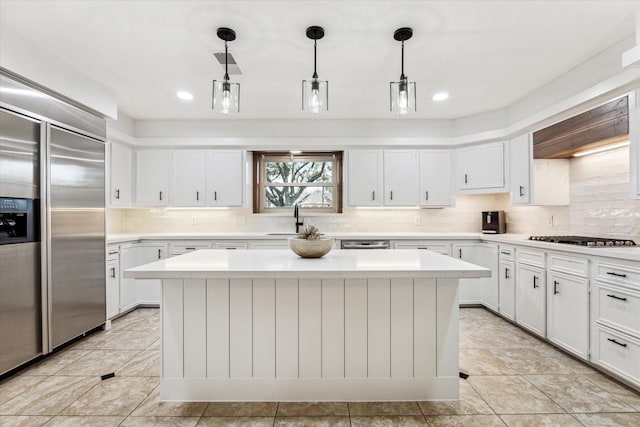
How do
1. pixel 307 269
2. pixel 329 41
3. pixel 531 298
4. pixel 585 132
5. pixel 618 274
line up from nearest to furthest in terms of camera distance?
pixel 307 269
pixel 618 274
pixel 329 41
pixel 585 132
pixel 531 298

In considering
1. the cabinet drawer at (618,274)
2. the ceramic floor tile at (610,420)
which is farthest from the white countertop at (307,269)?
the cabinet drawer at (618,274)

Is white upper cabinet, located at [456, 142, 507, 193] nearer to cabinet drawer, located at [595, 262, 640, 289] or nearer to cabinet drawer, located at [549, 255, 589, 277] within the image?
cabinet drawer, located at [549, 255, 589, 277]

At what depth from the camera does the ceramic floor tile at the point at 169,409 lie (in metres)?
1.97

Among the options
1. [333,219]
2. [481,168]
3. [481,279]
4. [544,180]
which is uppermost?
[481,168]

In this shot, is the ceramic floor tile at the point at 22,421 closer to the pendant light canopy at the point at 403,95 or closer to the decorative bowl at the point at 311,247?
the decorative bowl at the point at 311,247

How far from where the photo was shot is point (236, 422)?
1.89 meters

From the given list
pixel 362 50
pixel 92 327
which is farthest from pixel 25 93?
pixel 362 50

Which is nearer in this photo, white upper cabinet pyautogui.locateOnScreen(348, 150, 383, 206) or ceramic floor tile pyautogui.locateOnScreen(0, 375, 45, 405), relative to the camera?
ceramic floor tile pyautogui.locateOnScreen(0, 375, 45, 405)

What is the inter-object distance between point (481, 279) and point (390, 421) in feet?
9.29

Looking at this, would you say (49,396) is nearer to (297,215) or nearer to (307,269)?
(307,269)

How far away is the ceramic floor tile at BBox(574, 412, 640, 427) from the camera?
1.86 metres

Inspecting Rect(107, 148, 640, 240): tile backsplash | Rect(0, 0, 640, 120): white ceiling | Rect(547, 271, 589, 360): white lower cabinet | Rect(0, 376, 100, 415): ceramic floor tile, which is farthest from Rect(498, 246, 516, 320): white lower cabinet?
Rect(0, 376, 100, 415): ceramic floor tile

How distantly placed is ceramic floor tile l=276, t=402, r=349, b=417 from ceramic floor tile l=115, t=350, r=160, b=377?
1111 mm

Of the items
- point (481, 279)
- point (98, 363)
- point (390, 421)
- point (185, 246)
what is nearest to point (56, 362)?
point (98, 363)
